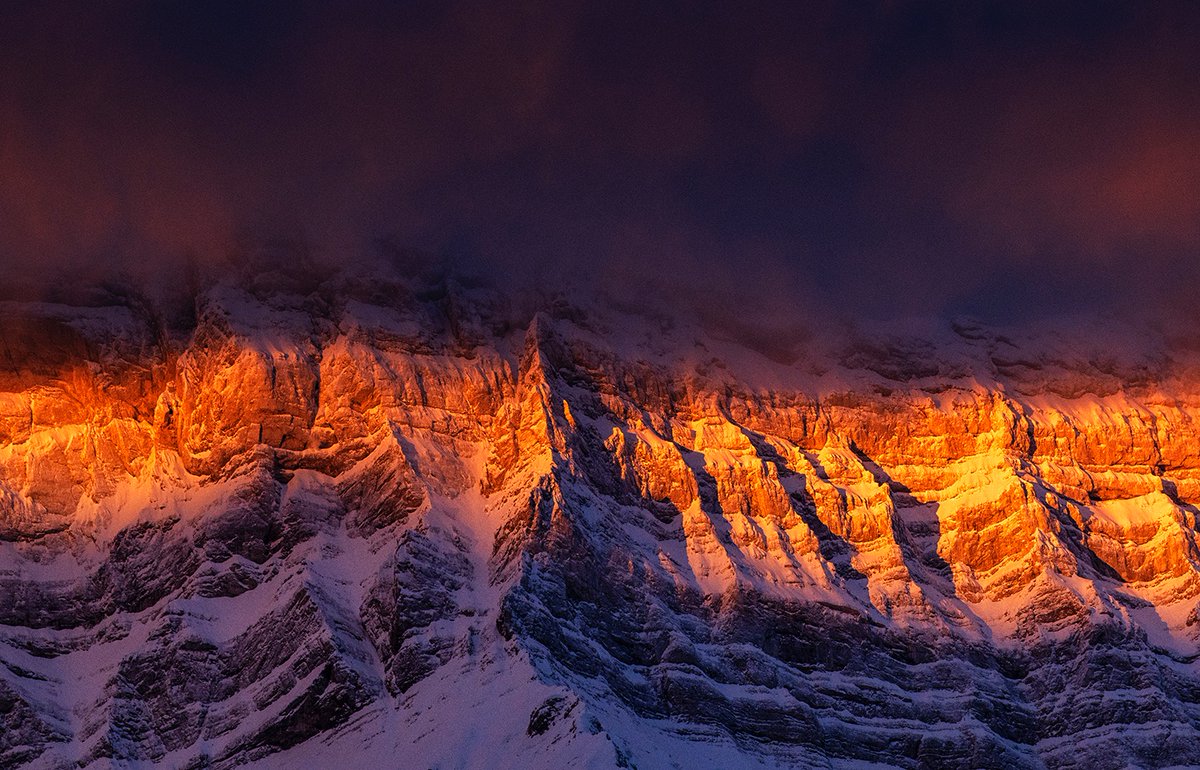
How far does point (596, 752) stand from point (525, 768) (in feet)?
22.0

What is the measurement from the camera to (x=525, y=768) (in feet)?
655

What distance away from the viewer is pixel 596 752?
19775 centimetres
